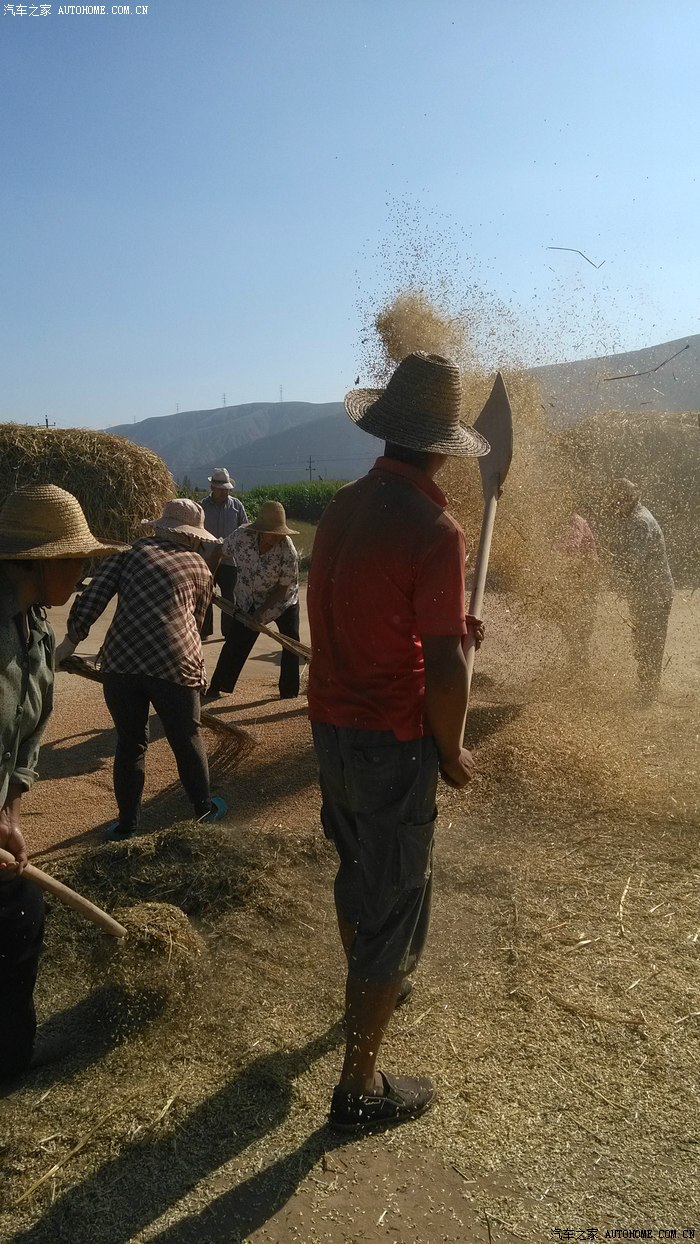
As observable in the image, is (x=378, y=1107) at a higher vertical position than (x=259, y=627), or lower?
lower

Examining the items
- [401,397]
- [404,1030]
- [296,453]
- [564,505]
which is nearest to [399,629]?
[401,397]

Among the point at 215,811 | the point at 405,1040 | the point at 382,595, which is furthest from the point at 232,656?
the point at 382,595

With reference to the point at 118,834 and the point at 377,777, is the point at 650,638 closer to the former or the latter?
the point at 118,834

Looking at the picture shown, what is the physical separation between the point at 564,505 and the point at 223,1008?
483 cm

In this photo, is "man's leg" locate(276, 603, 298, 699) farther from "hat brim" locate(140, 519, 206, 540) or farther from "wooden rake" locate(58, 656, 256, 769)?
"hat brim" locate(140, 519, 206, 540)

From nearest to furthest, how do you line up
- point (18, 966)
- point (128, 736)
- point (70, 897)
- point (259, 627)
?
point (18, 966) → point (70, 897) → point (128, 736) → point (259, 627)

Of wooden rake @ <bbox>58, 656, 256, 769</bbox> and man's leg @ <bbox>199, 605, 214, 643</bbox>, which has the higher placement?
man's leg @ <bbox>199, 605, 214, 643</bbox>

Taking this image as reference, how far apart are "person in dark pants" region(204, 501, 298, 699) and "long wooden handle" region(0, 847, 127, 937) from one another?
402 cm

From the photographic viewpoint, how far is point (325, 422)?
95.2 m

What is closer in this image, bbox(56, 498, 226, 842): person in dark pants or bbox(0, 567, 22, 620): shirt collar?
bbox(0, 567, 22, 620): shirt collar

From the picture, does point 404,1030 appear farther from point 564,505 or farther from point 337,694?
point 564,505

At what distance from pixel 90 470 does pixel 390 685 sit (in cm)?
668

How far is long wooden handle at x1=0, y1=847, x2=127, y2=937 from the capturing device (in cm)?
266

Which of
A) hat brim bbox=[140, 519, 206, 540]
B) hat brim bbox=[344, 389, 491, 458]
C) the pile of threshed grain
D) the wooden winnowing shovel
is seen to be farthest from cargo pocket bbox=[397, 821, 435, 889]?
the pile of threshed grain
